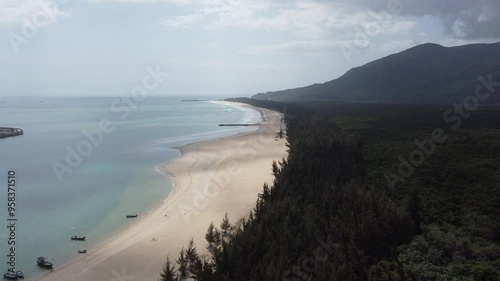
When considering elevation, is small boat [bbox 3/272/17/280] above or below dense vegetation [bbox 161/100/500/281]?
below

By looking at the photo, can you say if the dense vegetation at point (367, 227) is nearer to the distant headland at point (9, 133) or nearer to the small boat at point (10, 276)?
the small boat at point (10, 276)

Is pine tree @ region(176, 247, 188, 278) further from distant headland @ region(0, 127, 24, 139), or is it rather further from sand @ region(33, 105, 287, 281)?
distant headland @ region(0, 127, 24, 139)

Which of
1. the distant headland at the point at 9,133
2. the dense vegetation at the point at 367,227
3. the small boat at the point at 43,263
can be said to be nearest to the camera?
the dense vegetation at the point at 367,227

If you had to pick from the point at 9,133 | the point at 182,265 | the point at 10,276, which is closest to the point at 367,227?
the point at 182,265

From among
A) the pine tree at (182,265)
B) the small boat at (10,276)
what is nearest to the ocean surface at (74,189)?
the small boat at (10,276)

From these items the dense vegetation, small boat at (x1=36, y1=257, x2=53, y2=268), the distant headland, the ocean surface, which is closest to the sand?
small boat at (x1=36, y1=257, x2=53, y2=268)

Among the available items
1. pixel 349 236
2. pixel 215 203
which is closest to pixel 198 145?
pixel 215 203

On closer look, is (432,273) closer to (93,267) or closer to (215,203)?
→ (93,267)
